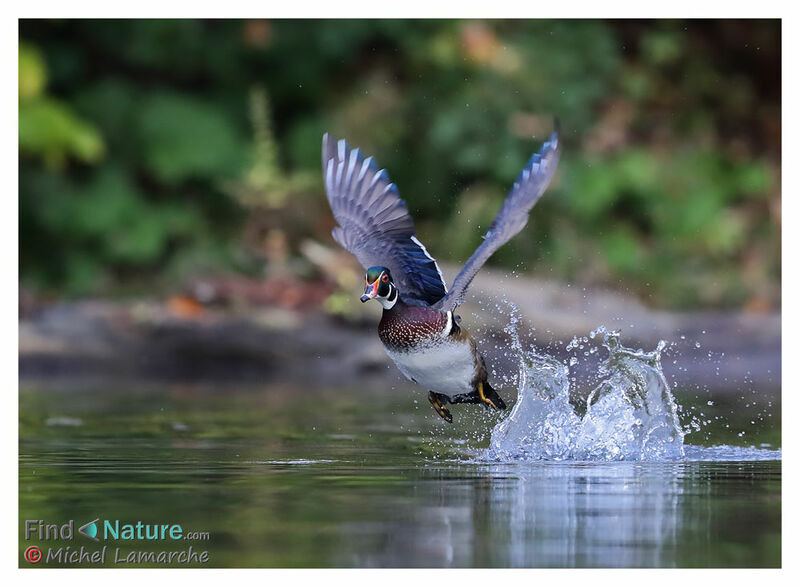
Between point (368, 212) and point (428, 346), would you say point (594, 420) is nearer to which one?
point (428, 346)

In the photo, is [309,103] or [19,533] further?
[309,103]

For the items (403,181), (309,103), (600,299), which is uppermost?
(309,103)

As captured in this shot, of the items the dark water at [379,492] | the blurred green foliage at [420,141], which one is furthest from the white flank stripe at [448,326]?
the blurred green foliage at [420,141]

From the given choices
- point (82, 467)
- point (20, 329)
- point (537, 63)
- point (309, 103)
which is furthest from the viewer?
point (309, 103)

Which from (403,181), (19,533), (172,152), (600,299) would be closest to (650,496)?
(19,533)

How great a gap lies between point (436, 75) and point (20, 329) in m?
4.59

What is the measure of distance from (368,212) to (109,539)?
1963 mm

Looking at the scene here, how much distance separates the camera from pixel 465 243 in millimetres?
10625

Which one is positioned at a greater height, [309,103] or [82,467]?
[309,103]

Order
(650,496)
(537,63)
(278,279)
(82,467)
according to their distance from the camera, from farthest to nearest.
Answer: (537,63)
(278,279)
(82,467)
(650,496)

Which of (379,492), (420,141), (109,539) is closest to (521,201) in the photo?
(379,492)

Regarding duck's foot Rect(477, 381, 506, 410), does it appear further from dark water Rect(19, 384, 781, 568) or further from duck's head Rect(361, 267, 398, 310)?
duck's head Rect(361, 267, 398, 310)

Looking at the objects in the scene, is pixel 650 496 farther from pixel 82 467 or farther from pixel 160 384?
pixel 160 384

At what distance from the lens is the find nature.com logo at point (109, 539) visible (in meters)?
3.99
